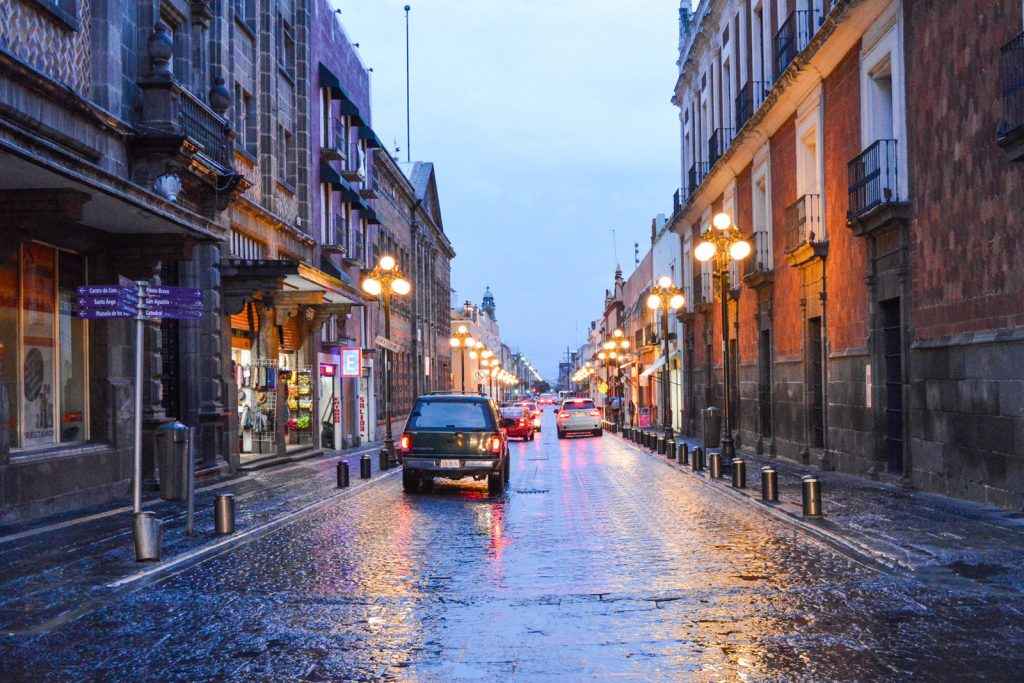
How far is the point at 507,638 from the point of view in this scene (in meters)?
7.59

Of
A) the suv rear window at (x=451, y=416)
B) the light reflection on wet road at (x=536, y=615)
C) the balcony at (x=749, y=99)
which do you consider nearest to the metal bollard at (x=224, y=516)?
the light reflection on wet road at (x=536, y=615)

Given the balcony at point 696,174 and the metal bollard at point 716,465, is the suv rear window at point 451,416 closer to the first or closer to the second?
the metal bollard at point 716,465

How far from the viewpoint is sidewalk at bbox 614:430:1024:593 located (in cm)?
997

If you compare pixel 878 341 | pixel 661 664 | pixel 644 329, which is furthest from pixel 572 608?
pixel 644 329

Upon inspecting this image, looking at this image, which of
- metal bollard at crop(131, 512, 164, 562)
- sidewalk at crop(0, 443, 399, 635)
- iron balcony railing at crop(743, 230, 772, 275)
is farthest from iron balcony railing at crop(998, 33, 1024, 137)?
iron balcony railing at crop(743, 230, 772, 275)

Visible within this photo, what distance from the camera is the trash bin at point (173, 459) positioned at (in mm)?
12844

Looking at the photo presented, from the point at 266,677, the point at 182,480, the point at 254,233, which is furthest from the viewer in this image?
the point at 254,233

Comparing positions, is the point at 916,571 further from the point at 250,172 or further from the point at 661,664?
the point at 250,172

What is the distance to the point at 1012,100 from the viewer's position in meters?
13.6

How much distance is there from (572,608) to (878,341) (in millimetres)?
13155

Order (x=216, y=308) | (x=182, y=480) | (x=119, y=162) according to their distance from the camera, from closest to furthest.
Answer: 1. (x=182, y=480)
2. (x=119, y=162)
3. (x=216, y=308)

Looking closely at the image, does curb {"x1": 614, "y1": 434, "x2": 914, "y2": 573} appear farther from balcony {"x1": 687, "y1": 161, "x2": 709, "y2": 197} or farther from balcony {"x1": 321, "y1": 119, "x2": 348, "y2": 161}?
balcony {"x1": 687, "y1": 161, "x2": 709, "y2": 197}

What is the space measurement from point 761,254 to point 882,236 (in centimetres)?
1067

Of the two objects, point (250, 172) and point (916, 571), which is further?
point (250, 172)
